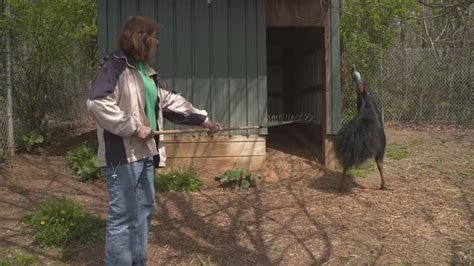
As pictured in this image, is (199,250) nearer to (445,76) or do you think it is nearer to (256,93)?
(256,93)

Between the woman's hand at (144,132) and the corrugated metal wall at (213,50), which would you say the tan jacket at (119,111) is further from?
the corrugated metal wall at (213,50)

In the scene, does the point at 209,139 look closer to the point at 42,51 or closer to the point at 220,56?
the point at 220,56

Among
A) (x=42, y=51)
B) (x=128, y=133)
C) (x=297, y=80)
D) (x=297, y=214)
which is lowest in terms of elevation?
(x=297, y=214)

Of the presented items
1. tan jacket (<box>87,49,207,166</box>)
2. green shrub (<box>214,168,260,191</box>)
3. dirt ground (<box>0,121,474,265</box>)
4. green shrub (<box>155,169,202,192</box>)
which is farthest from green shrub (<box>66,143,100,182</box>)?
tan jacket (<box>87,49,207,166</box>)

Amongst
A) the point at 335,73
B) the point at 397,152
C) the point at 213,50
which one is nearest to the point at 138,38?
the point at 213,50

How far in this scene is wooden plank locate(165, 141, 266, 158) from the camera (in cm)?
714

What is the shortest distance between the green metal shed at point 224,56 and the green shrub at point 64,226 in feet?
8.01

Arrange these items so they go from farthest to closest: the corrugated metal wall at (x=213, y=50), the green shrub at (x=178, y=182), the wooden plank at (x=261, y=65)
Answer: the wooden plank at (x=261, y=65)
the corrugated metal wall at (x=213, y=50)
the green shrub at (x=178, y=182)

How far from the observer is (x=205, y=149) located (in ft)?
23.5

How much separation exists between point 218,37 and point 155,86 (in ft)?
12.2

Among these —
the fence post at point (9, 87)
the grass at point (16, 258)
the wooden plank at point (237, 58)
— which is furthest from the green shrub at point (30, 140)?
the grass at point (16, 258)

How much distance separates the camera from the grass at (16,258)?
4.14 meters

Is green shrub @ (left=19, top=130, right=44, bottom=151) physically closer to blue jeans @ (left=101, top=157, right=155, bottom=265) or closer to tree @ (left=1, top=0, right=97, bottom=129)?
tree @ (left=1, top=0, right=97, bottom=129)

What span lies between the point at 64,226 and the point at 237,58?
3597 mm
